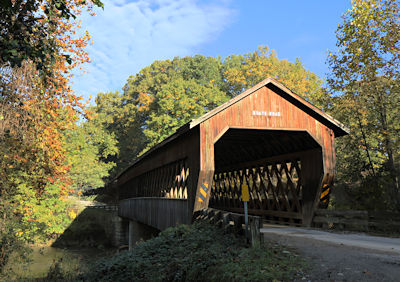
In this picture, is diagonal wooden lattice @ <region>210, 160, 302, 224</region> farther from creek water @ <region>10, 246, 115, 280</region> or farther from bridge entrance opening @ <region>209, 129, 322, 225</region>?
creek water @ <region>10, 246, 115, 280</region>

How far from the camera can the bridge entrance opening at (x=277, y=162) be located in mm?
12633

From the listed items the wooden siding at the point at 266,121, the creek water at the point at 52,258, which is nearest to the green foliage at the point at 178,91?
the creek water at the point at 52,258

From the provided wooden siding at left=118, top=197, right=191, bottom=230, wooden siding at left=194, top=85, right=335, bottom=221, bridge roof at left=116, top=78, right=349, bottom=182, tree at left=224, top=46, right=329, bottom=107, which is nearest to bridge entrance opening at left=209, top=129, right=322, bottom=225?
wooden siding at left=194, top=85, right=335, bottom=221

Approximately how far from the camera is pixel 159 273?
7031mm

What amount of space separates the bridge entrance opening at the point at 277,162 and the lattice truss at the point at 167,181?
8.04 ft

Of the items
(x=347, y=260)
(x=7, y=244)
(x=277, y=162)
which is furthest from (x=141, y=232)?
(x=347, y=260)

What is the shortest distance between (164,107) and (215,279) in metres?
25.9

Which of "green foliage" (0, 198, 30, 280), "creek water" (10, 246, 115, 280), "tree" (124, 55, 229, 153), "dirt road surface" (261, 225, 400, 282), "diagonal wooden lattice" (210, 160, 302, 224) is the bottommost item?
"creek water" (10, 246, 115, 280)

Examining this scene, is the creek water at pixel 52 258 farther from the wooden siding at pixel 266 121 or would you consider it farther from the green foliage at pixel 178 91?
the green foliage at pixel 178 91

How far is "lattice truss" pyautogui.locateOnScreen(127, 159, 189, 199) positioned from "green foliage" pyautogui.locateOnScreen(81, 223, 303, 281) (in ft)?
11.5

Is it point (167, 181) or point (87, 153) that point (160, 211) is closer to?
point (167, 181)

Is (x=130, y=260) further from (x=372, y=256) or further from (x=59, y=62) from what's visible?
(x=59, y=62)

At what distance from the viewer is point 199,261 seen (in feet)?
21.8

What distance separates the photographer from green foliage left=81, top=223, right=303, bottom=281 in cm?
554
